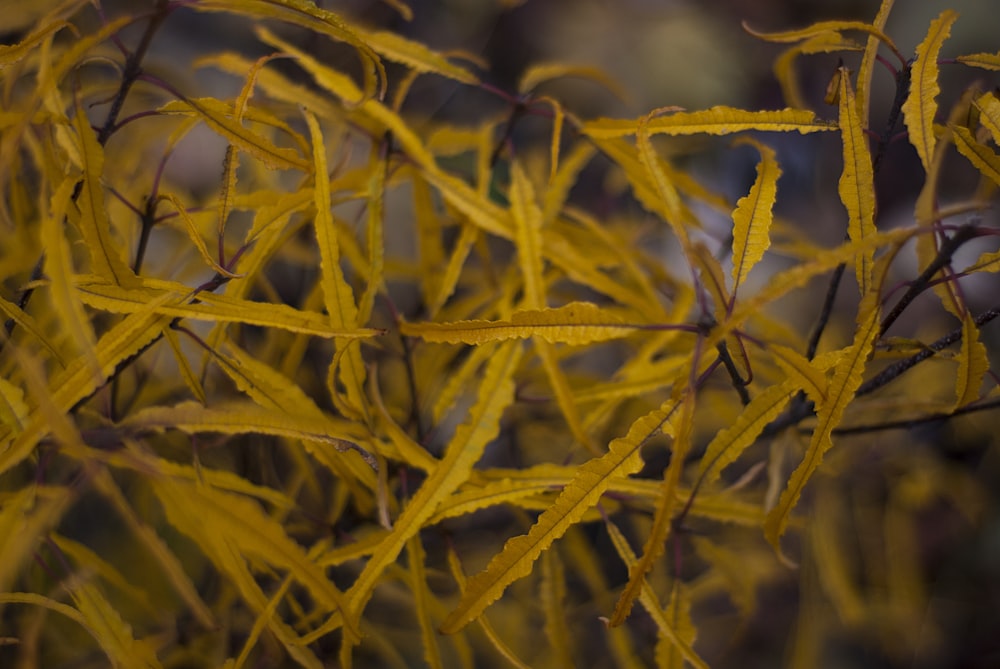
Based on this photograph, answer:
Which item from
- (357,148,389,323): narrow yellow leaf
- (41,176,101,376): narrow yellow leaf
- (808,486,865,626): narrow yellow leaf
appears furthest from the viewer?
(808,486,865,626): narrow yellow leaf

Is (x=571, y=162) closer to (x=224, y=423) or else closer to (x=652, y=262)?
(x=652, y=262)

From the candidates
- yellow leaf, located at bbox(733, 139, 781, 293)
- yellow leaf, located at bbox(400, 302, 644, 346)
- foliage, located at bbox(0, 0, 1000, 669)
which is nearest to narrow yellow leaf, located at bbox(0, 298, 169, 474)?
foliage, located at bbox(0, 0, 1000, 669)

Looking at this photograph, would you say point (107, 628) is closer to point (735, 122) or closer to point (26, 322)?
point (26, 322)

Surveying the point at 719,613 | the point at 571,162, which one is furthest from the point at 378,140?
the point at 719,613

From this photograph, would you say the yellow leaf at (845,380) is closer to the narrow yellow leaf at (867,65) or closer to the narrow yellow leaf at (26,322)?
the narrow yellow leaf at (867,65)

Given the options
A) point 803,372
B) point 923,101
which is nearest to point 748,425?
point 803,372

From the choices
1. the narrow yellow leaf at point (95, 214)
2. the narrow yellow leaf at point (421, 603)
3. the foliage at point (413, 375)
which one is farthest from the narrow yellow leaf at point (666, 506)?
the narrow yellow leaf at point (95, 214)

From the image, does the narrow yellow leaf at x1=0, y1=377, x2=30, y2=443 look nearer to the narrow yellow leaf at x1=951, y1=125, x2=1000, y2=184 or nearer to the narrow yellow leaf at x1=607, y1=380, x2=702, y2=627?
the narrow yellow leaf at x1=607, y1=380, x2=702, y2=627

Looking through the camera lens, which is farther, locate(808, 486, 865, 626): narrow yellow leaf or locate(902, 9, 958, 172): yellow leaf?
locate(808, 486, 865, 626): narrow yellow leaf
